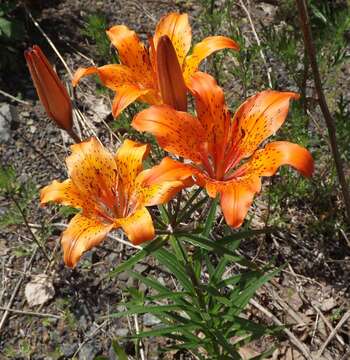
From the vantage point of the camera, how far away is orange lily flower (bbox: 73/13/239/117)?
1714 mm

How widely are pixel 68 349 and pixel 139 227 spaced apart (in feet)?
3.84

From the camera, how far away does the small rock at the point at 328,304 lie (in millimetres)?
2473

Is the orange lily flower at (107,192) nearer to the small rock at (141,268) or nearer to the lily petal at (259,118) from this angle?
the lily petal at (259,118)

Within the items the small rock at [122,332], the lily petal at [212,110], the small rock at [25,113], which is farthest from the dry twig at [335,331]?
the small rock at [25,113]

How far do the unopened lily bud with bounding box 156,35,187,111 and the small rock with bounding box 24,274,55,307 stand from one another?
1341 millimetres

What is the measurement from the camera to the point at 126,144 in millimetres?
1720

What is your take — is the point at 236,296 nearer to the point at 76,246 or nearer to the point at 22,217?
the point at 76,246

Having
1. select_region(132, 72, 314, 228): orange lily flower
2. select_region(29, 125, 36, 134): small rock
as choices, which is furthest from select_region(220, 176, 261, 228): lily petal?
select_region(29, 125, 36, 134): small rock

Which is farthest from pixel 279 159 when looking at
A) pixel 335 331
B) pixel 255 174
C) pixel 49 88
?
pixel 335 331

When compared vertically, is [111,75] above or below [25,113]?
above

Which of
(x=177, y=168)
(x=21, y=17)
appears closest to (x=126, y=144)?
(x=177, y=168)

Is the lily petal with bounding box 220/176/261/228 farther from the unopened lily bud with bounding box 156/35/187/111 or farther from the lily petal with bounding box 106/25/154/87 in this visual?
the lily petal with bounding box 106/25/154/87

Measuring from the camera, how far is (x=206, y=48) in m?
1.72

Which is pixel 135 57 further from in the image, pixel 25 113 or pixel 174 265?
pixel 25 113
